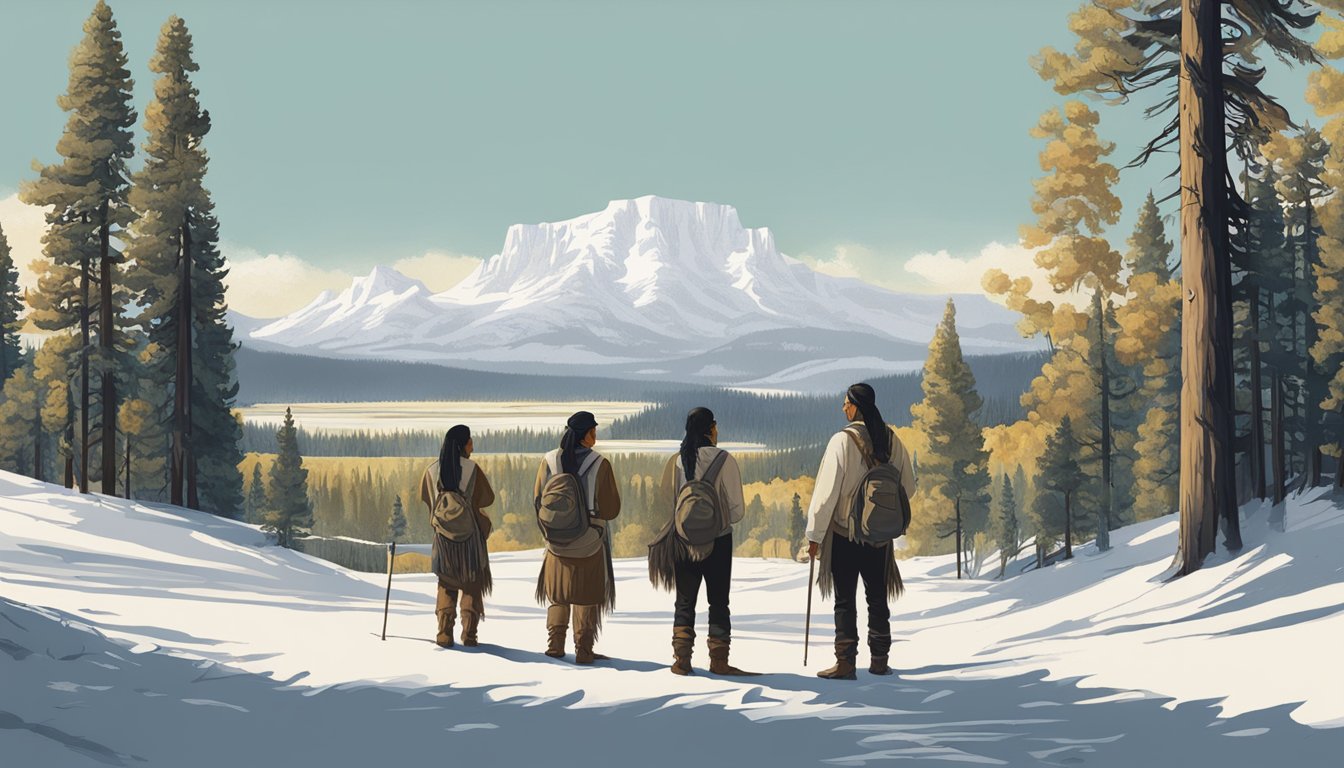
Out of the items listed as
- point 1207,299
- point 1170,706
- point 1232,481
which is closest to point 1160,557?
point 1232,481

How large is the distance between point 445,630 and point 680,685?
3502mm

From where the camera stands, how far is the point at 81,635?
12305 mm

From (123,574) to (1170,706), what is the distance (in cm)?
1606

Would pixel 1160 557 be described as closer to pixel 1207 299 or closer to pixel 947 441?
pixel 1207 299

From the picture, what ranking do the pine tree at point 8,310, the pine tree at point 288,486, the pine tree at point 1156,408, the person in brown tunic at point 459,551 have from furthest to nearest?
the pine tree at point 8,310, the pine tree at point 288,486, the pine tree at point 1156,408, the person in brown tunic at point 459,551

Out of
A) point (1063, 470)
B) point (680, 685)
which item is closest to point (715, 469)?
point (680, 685)

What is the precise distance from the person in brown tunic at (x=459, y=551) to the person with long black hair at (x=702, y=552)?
7.20 feet

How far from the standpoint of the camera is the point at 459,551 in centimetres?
1359

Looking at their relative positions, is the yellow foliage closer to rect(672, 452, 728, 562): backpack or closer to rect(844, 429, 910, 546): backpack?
rect(672, 452, 728, 562): backpack

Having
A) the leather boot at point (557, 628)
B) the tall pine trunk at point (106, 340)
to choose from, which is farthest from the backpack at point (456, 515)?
the tall pine trunk at point (106, 340)

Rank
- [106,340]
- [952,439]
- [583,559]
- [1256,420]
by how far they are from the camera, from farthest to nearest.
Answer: [952,439]
[106,340]
[1256,420]
[583,559]

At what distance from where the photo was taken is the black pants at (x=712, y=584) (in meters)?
11.9

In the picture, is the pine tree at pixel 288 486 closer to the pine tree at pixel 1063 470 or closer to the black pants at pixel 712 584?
the pine tree at pixel 1063 470

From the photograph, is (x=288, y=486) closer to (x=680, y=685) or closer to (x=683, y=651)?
(x=683, y=651)
